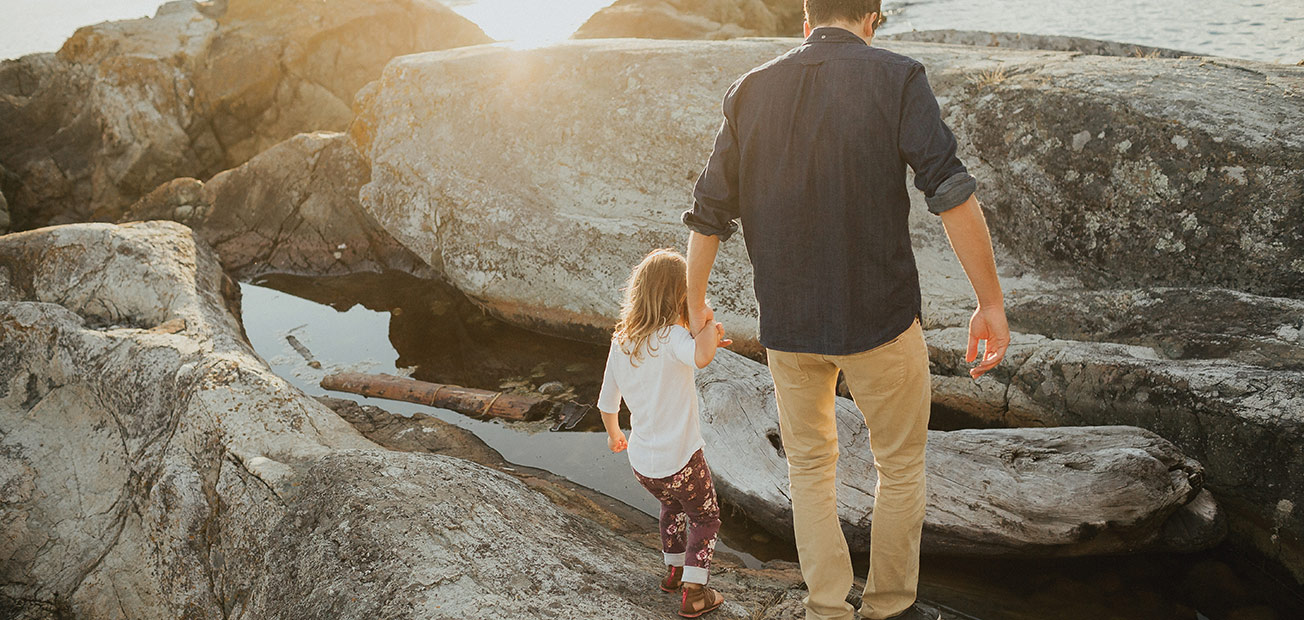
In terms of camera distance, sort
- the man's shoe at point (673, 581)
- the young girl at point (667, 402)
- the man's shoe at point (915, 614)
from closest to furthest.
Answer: the man's shoe at point (915, 614)
the young girl at point (667, 402)
the man's shoe at point (673, 581)

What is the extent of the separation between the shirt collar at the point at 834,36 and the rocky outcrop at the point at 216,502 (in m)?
1.99

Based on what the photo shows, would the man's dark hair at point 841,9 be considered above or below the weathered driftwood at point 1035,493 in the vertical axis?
above

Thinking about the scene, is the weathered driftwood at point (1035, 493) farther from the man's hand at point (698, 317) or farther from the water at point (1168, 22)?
the water at point (1168, 22)

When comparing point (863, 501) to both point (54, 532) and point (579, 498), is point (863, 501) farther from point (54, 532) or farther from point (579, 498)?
point (54, 532)

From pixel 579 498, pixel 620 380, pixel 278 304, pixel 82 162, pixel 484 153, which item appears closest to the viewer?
pixel 620 380

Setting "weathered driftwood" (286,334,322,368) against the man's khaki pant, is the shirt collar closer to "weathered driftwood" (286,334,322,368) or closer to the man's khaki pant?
the man's khaki pant

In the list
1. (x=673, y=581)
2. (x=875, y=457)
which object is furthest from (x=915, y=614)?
(x=673, y=581)

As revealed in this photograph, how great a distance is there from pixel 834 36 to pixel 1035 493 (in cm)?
252

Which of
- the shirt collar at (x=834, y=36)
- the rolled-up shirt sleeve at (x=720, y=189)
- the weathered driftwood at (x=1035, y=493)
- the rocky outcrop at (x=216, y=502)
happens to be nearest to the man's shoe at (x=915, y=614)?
the rocky outcrop at (x=216, y=502)

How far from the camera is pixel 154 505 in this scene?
13.2 feet

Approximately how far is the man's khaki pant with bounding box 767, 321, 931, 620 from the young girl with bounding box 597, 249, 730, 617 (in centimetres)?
37

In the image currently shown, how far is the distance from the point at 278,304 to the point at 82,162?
20.2ft

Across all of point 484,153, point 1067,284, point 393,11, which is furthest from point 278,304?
point 393,11

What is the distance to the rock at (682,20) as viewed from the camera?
687 inches
